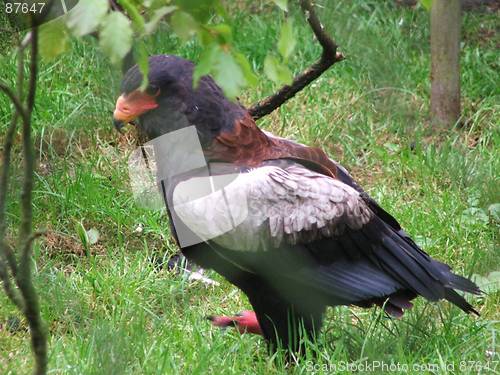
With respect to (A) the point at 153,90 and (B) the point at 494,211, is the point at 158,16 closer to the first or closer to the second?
(A) the point at 153,90

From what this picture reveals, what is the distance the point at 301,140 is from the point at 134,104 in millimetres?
1907

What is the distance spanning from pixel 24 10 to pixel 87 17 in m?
2.00

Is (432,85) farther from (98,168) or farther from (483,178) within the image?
(98,168)

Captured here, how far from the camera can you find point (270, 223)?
11.2ft

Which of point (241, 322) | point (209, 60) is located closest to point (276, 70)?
point (209, 60)

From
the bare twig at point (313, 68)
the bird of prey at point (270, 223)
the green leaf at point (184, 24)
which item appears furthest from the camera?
the bare twig at point (313, 68)

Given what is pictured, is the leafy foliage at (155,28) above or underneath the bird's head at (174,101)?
above

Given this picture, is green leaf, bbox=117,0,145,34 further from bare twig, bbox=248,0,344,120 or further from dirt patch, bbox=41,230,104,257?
dirt patch, bbox=41,230,104,257

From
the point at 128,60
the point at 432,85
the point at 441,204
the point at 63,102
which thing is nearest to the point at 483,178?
the point at 441,204

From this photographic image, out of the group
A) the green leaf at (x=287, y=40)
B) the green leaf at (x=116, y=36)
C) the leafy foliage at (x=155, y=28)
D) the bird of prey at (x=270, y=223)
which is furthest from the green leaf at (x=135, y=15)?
the bird of prey at (x=270, y=223)

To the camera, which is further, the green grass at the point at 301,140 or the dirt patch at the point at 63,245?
the dirt patch at the point at 63,245

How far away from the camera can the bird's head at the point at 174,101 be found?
3.54 meters

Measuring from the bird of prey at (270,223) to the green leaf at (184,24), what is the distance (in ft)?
5.04

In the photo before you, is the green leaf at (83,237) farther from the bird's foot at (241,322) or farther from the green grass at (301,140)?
the bird's foot at (241,322)
